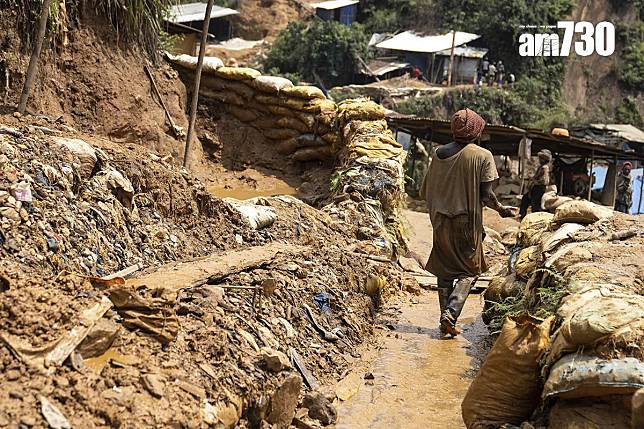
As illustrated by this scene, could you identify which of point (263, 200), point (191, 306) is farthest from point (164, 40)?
point (191, 306)

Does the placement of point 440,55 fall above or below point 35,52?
below

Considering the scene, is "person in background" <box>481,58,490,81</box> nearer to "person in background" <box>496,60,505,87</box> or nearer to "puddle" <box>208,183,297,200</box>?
"person in background" <box>496,60,505,87</box>

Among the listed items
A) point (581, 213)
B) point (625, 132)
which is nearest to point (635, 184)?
point (625, 132)

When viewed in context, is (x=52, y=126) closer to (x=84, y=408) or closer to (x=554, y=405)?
(x=84, y=408)

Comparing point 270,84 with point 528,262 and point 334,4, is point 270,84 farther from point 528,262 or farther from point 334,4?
point 334,4

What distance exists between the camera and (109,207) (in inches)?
202

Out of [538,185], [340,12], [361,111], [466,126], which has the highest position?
[340,12]

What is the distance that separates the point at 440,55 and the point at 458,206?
27.7m

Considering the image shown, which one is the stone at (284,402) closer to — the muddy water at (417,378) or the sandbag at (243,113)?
Result: the muddy water at (417,378)

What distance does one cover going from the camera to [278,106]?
37.9ft

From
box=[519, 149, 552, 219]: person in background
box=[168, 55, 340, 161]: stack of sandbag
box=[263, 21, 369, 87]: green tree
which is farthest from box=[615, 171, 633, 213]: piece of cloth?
box=[263, 21, 369, 87]: green tree

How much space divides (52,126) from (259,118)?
235 inches

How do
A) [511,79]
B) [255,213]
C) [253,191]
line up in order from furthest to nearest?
1. [511,79]
2. [253,191]
3. [255,213]

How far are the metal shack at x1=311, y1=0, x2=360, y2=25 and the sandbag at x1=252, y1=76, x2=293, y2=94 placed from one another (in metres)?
26.3
